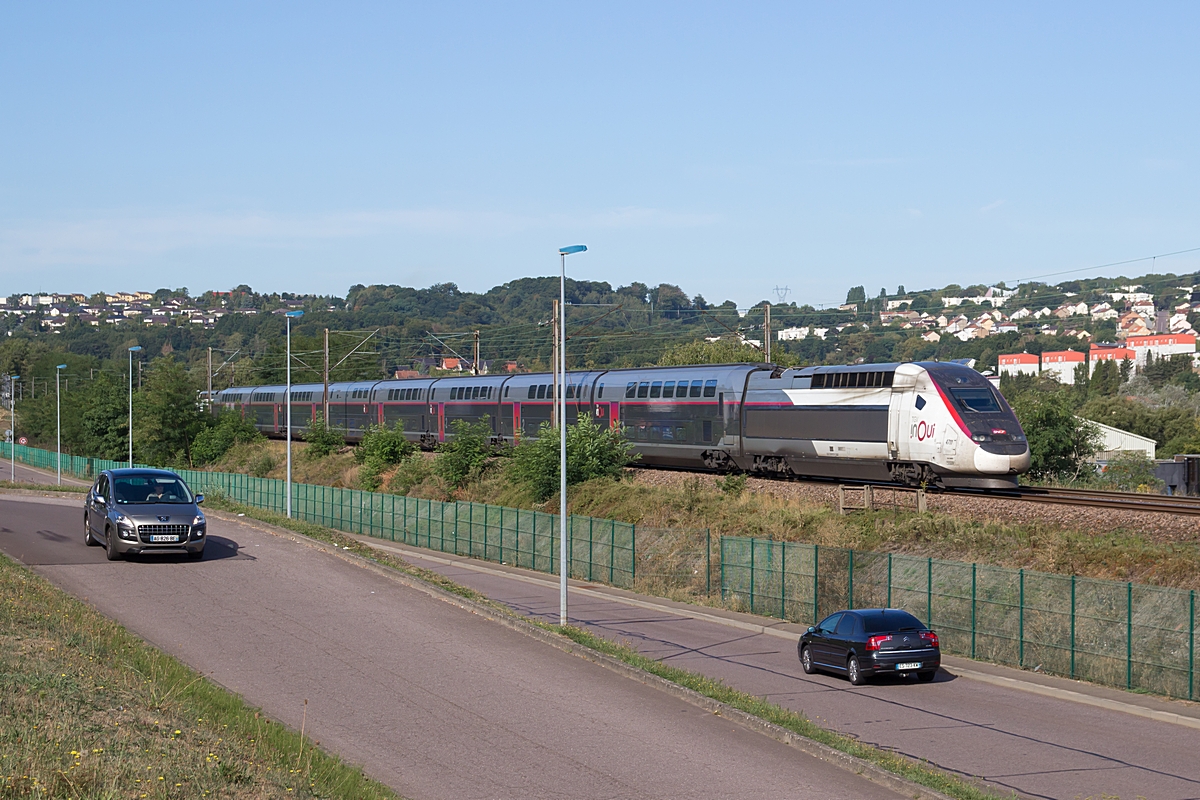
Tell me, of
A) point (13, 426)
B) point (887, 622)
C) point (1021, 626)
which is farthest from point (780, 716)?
point (13, 426)

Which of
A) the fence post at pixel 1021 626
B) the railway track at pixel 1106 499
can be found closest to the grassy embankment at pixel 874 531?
the railway track at pixel 1106 499

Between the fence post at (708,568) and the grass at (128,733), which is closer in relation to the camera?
the grass at (128,733)

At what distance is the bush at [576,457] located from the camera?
44.5 m

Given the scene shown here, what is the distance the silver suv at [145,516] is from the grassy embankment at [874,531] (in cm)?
1415

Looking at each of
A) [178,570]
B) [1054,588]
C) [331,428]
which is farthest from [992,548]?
[331,428]

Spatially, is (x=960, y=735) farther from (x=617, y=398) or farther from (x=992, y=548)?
(x=617, y=398)

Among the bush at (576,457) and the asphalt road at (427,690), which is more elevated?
the bush at (576,457)

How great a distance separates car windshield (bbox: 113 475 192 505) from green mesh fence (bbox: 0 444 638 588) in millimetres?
14307

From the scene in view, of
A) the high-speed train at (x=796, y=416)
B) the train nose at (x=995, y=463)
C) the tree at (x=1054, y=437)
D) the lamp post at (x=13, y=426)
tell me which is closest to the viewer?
the train nose at (x=995, y=463)

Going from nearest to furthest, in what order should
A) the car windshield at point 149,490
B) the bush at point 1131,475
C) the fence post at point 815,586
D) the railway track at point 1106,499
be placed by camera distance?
1. the car windshield at point 149,490
2. the railway track at point 1106,499
3. the fence post at point 815,586
4. the bush at point 1131,475

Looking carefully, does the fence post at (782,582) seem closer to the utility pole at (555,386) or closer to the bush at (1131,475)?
the utility pole at (555,386)

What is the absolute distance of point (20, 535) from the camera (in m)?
28.7

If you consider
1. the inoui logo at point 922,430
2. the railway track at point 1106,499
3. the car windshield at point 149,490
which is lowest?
the railway track at point 1106,499

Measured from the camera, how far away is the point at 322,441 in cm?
6988
